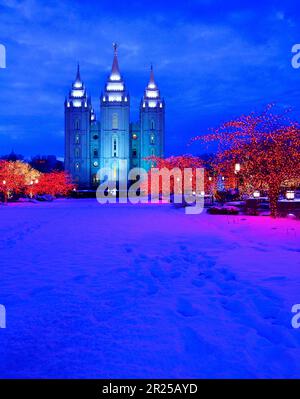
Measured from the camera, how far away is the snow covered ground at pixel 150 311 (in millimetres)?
3738

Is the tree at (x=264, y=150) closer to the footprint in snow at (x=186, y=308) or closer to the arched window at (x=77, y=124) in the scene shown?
the footprint in snow at (x=186, y=308)

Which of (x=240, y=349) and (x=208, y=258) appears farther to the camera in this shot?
(x=208, y=258)

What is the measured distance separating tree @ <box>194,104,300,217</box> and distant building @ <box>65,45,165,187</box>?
73420 millimetres

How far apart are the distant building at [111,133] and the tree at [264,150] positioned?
73420mm

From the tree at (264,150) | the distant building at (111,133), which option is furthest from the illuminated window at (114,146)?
the tree at (264,150)

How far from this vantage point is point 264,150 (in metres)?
19.5

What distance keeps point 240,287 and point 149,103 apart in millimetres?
95927

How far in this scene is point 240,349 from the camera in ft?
13.3

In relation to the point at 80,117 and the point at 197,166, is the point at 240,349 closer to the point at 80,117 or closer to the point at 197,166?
the point at 197,166

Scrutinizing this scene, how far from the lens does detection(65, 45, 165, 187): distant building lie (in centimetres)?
9606

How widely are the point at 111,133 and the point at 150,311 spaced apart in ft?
304

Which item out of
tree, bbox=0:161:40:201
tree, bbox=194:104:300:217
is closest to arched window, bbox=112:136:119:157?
tree, bbox=0:161:40:201

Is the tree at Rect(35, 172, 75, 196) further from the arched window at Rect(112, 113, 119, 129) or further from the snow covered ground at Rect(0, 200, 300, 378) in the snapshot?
the snow covered ground at Rect(0, 200, 300, 378)
